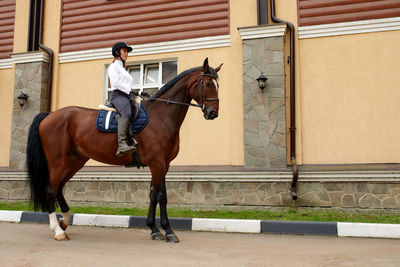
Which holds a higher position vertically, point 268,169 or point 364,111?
point 364,111

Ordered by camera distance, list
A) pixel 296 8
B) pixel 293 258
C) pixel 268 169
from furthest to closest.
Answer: pixel 296 8, pixel 268 169, pixel 293 258

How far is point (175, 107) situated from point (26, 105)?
5597 mm

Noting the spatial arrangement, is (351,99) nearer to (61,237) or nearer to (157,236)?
(157,236)

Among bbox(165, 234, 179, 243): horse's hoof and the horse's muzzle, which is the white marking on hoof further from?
the horse's muzzle

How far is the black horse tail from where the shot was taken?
5184 mm

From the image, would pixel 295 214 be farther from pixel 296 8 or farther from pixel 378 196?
pixel 296 8

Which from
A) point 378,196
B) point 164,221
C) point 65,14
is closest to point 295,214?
point 378,196

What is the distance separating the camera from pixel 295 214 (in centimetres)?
625

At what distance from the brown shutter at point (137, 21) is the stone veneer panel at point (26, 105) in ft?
3.22

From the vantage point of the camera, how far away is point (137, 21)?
865 centimetres

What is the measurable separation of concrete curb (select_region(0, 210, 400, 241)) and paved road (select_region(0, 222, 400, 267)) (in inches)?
7.6

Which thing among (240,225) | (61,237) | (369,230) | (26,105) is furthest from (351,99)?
(26,105)

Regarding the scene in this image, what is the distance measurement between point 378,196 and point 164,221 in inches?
167

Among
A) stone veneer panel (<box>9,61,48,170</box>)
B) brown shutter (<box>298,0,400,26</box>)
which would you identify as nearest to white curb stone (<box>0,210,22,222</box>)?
stone veneer panel (<box>9,61,48,170</box>)
